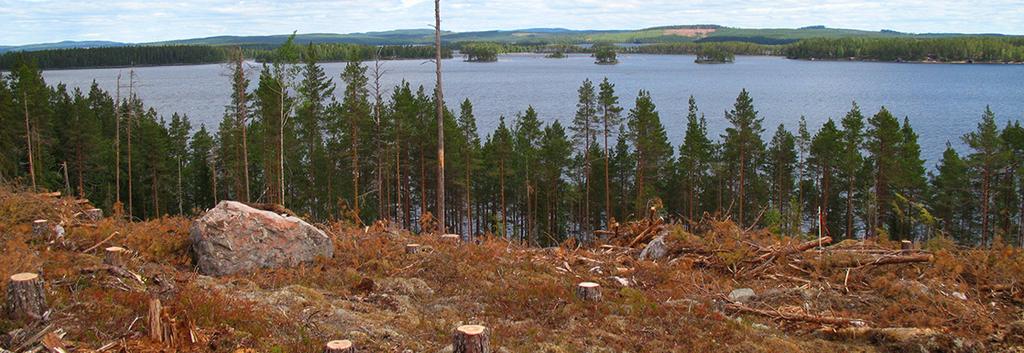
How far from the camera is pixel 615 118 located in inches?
1640

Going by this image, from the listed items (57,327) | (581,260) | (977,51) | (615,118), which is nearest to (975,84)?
(977,51)

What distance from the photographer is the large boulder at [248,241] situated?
1017 cm

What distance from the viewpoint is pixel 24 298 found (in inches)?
255

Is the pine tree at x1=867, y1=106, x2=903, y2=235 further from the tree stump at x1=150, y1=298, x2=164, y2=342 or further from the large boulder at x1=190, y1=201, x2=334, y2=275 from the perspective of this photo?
the tree stump at x1=150, y1=298, x2=164, y2=342

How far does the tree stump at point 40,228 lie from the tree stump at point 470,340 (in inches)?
284

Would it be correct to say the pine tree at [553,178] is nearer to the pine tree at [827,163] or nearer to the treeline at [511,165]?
the treeline at [511,165]

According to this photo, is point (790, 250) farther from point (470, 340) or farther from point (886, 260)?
point (470, 340)

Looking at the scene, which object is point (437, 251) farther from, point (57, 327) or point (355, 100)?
point (355, 100)

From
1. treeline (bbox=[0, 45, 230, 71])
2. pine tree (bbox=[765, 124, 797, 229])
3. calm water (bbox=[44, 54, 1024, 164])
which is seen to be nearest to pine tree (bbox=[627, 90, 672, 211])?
pine tree (bbox=[765, 124, 797, 229])

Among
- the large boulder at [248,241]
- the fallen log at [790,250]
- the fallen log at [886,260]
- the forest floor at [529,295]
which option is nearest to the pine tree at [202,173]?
the forest floor at [529,295]

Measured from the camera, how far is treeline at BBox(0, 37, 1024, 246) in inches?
1480

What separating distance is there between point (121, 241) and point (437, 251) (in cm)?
468

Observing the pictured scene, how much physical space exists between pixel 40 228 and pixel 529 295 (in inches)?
271

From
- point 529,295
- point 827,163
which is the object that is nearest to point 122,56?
point 827,163
